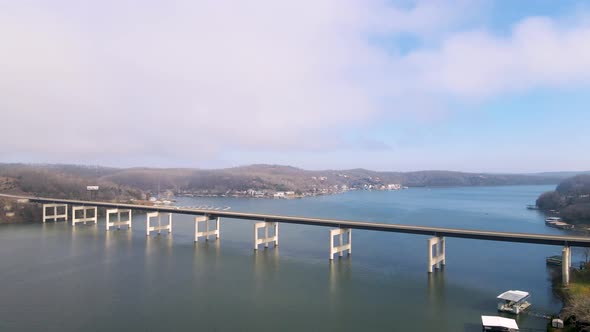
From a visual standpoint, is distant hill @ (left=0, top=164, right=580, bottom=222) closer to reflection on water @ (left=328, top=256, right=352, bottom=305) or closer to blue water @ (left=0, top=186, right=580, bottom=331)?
blue water @ (left=0, top=186, right=580, bottom=331)

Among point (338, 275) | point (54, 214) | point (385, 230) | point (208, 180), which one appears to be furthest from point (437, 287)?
point (208, 180)

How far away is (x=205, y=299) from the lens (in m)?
12.8

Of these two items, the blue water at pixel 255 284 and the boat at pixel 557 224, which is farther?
the boat at pixel 557 224

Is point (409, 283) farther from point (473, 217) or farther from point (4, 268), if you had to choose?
point (473, 217)

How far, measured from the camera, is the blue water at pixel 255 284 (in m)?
11.0

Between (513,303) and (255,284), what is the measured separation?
26.4 feet

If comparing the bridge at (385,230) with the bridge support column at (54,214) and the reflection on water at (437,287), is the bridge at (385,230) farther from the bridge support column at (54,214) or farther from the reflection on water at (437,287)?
the reflection on water at (437,287)

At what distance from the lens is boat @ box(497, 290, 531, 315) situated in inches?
451

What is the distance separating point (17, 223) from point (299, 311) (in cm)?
2922

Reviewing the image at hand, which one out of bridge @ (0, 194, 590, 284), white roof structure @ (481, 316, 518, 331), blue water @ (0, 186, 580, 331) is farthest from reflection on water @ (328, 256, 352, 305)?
white roof structure @ (481, 316, 518, 331)

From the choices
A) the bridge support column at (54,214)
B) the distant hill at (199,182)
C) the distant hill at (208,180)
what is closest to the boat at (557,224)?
the bridge support column at (54,214)

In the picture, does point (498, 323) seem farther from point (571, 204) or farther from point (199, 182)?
point (199, 182)

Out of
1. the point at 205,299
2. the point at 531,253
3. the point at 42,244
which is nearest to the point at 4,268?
the point at 42,244

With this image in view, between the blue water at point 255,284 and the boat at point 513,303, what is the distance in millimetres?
290
